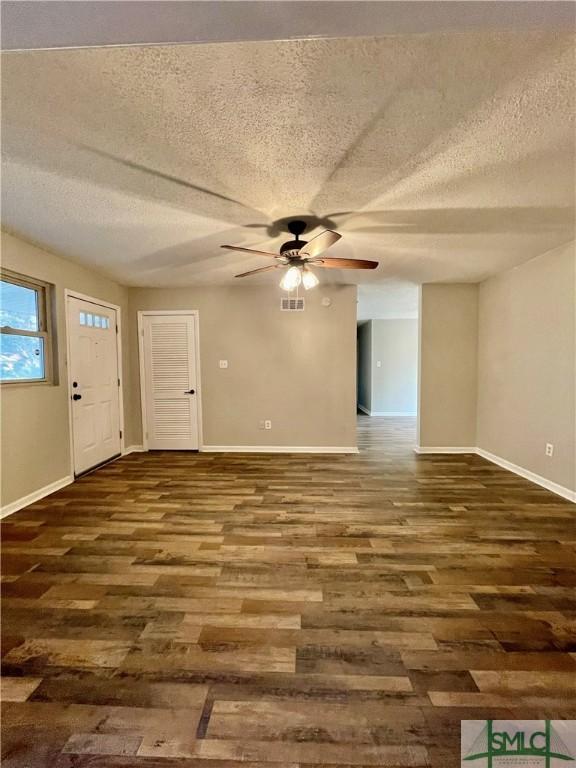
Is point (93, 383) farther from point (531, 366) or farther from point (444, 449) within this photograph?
point (531, 366)

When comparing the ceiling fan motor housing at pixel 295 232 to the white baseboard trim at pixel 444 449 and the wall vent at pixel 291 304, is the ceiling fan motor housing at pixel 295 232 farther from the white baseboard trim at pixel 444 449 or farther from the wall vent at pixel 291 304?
the white baseboard trim at pixel 444 449

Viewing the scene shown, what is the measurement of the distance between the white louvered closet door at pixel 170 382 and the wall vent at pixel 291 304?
1341 millimetres

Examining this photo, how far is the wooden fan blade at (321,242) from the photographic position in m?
2.29

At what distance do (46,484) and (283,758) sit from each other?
3.34 meters

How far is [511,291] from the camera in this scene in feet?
13.1

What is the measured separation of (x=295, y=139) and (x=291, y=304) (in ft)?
9.98

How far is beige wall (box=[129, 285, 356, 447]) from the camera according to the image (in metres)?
4.73

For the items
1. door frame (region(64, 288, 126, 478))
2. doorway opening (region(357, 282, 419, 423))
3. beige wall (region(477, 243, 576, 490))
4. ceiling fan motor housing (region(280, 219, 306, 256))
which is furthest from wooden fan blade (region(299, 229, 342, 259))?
doorway opening (region(357, 282, 419, 423))

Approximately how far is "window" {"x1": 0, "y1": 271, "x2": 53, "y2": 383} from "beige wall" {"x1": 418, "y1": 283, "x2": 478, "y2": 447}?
15.5 ft

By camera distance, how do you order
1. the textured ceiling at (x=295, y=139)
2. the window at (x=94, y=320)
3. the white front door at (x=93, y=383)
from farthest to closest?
the window at (x=94, y=320)
the white front door at (x=93, y=383)
the textured ceiling at (x=295, y=139)

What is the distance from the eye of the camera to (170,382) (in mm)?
4898

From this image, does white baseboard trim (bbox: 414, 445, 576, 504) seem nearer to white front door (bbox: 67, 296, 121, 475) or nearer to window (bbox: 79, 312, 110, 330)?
white front door (bbox: 67, 296, 121, 475)

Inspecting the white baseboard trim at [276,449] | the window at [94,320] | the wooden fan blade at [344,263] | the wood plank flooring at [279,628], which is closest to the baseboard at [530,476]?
the wood plank flooring at [279,628]

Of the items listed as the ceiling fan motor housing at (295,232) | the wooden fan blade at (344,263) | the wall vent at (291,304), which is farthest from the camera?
the wall vent at (291,304)
